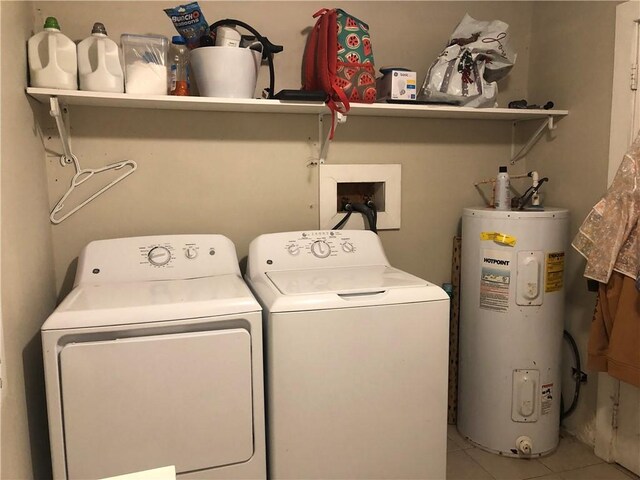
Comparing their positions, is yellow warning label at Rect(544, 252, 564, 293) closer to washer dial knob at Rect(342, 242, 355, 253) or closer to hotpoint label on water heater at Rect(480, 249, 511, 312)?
hotpoint label on water heater at Rect(480, 249, 511, 312)

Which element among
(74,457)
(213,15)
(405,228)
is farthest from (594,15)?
(74,457)

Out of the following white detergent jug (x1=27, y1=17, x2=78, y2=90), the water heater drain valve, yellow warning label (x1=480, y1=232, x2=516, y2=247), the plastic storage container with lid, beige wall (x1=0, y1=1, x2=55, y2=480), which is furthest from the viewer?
the water heater drain valve

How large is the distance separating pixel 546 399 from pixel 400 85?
147 centimetres

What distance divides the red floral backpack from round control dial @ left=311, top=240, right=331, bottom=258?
0.52 m

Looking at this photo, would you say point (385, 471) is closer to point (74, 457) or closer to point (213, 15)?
point (74, 457)

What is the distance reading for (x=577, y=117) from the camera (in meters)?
2.17

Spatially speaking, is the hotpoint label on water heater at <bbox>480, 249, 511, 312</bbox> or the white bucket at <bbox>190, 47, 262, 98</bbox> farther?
the hotpoint label on water heater at <bbox>480, 249, 511, 312</bbox>

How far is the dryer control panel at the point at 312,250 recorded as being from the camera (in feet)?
6.40

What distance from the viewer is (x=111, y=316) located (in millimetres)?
1397

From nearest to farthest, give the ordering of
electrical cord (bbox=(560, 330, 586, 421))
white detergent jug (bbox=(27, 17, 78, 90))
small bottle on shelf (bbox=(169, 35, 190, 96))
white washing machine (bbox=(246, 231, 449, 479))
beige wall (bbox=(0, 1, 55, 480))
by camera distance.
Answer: beige wall (bbox=(0, 1, 55, 480)), white washing machine (bbox=(246, 231, 449, 479)), white detergent jug (bbox=(27, 17, 78, 90)), small bottle on shelf (bbox=(169, 35, 190, 96)), electrical cord (bbox=(560, 330, 586, 421))

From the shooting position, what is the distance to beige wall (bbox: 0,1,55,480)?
1369mm

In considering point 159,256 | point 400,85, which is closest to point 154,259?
point 159,256

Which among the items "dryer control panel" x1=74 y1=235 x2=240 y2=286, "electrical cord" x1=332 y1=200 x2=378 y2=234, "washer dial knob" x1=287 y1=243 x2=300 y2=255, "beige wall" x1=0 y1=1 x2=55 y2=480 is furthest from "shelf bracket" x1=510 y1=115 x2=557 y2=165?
"beige wall" x1=0 y1=1 x2=55 y2=480

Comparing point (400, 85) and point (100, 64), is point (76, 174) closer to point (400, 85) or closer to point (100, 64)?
point (100, 64)
